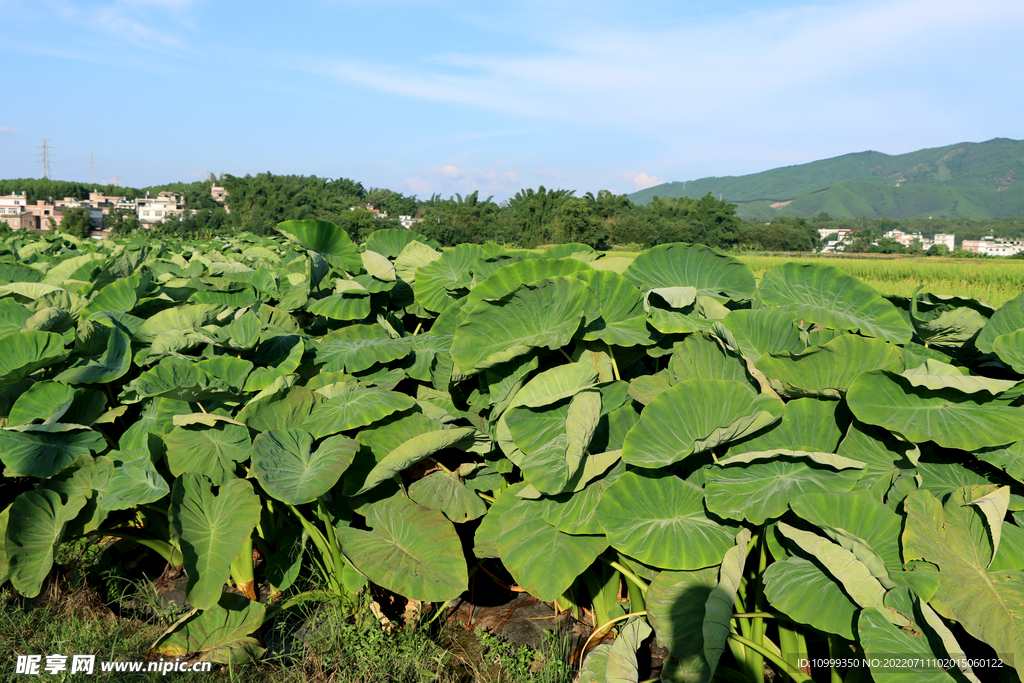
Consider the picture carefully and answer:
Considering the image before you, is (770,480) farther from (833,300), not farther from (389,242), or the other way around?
(389,242)

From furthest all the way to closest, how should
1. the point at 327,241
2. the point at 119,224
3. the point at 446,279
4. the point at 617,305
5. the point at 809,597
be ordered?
1. the point at 119,224
2. the point at 327,241
3. the point at 446,279
4. the point at 617,305
5. the point at 809,597

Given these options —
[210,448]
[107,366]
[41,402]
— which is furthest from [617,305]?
[41,402]

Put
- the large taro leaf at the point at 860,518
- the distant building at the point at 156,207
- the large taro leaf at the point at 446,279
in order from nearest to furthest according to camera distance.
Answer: the large taro leaf at the point at 860,518, the large taro leaf at the point at 446,279, the distant building at the point at 156,207

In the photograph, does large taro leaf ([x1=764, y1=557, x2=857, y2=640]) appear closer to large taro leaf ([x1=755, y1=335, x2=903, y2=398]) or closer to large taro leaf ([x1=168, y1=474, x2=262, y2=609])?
large taro leaf ([x1=755, y1=335, x2=903, y2=398])

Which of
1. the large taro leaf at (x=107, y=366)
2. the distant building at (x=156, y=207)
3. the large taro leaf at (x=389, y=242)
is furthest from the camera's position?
the distant building at (x=156, y=207)

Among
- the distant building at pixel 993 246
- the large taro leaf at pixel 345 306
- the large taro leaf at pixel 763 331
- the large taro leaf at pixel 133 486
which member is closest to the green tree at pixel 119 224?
the large taro leaf at pixel 345 306

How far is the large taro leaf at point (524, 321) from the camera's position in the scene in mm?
1468

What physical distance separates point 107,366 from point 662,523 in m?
1.87

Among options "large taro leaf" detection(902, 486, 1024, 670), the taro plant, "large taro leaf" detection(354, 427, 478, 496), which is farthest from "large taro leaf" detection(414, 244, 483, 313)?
"large taro leaf" detection(902, 486, 1024, 670)

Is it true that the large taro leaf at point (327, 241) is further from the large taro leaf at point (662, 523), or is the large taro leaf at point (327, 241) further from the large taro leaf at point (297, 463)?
the large taro leaf at point (662, 523)

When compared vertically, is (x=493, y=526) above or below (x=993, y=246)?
below

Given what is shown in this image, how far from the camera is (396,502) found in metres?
1.59

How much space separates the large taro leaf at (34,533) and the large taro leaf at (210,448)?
0.30m

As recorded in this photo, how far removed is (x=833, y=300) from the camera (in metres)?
1.74
